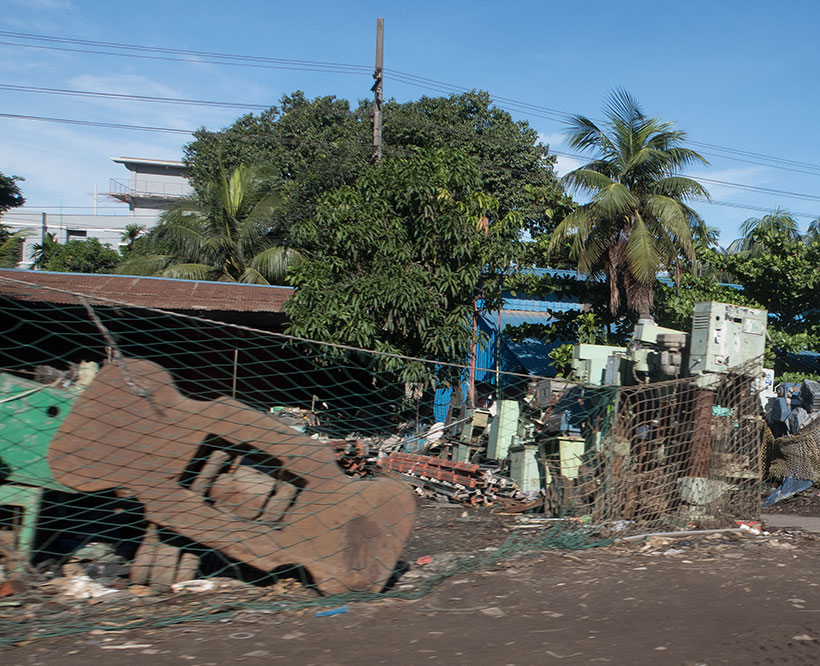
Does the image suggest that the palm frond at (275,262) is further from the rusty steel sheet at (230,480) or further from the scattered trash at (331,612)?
the scattered trash at (331,612)

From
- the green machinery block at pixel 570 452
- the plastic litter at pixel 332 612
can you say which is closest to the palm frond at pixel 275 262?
the green machinery block at pixel 570 452

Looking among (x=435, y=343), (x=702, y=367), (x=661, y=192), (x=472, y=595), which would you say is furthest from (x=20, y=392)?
(x=661, y=192)

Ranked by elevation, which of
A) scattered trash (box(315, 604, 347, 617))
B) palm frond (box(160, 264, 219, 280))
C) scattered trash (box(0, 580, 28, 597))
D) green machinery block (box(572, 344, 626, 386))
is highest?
palm frond (box(160, 264, 219, 280))

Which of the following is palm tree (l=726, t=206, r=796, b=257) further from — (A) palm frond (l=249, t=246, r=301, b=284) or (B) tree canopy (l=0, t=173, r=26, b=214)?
(B) tree canopy (l=0, t=173, r=26, b=214)

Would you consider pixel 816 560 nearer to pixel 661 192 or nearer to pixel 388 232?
pixel 388 232

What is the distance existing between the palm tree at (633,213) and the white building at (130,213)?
32802mm

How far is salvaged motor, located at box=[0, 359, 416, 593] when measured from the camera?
4.20m

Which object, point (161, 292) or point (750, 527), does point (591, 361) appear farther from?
point (161, 292)

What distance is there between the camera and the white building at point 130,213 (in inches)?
1650

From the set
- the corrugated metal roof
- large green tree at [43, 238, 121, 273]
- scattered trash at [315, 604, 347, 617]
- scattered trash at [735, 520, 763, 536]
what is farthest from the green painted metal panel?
large green tree at [43, 238, 121, 273]

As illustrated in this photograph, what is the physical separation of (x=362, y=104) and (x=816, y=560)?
25.5 meters

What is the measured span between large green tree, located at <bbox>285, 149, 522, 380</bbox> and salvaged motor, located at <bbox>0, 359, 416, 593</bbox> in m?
5.52

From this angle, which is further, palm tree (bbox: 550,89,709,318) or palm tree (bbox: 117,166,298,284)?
palm tree (bbox: 117,166,298,284)

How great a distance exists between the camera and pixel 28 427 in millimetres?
4414
